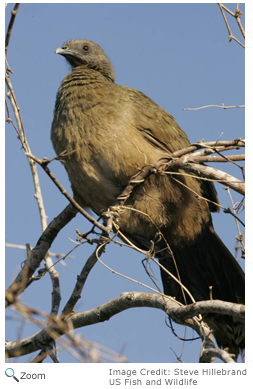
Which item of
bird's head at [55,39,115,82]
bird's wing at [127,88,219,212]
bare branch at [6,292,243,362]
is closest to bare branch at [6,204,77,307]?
bare branch at [6,292,243,362]

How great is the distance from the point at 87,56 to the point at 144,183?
75.2 inches

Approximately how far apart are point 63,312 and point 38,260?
0.50 metres

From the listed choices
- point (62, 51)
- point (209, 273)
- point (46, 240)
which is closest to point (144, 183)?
point (46, 240)

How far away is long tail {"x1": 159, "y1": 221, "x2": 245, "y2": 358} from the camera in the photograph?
466 cm

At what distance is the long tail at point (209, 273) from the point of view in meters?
4.66

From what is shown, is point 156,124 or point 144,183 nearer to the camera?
point 144,183

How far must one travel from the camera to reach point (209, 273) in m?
4.89
